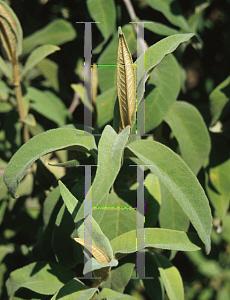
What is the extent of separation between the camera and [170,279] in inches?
25.8

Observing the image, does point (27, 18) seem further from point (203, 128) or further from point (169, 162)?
point (169, 162)

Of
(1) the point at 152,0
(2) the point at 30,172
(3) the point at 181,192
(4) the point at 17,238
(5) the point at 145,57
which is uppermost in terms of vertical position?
(1) the point at 152,0

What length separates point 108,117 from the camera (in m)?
0.76

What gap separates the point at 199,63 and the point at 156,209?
78 cm

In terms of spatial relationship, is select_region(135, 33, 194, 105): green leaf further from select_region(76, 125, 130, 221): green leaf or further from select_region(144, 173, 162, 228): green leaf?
select_region(144, 173, 162, 228): green leaf

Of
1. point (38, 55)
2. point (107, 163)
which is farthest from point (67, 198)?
point (38, 55)

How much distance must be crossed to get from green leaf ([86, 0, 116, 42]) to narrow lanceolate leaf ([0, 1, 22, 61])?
0.70 feet

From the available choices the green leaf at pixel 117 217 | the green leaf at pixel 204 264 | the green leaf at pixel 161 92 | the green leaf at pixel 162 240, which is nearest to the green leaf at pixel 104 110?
the green leaf at pixel 161 92

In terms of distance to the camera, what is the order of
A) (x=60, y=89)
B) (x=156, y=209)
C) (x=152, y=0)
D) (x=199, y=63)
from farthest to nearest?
(x=199, y=63), (x=60, y=89), (x=152, y=0), (x=156, y=209)

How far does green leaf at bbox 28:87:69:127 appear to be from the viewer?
0.88 m

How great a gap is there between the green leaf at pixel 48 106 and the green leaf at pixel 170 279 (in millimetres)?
465

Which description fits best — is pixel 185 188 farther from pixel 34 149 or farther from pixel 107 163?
pixel 34 149

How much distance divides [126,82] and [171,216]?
0.40 meters

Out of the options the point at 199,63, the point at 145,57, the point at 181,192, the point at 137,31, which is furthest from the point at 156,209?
the point at 199,63
